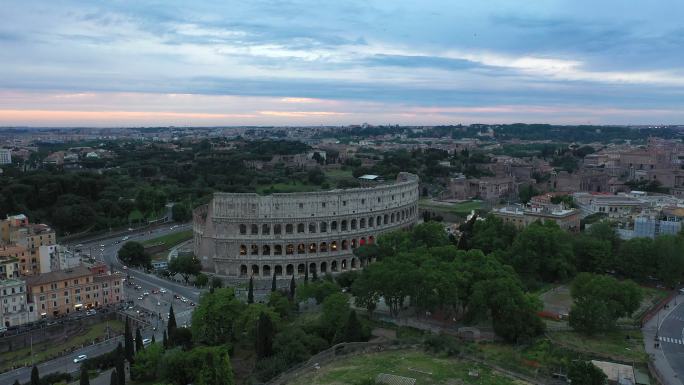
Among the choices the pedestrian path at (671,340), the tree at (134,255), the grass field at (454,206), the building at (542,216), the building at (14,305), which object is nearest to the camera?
the pedestrian path at (671,340)

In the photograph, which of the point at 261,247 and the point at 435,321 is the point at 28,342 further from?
the point at 435,321

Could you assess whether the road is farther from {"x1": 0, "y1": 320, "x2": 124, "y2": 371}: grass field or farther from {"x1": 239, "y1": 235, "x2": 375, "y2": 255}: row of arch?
{"x1": 239, "y1": 235, "x2": 375, "y2": 255}: row of arch

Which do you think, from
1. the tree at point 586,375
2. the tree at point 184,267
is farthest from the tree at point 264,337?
the tree at point 184,267

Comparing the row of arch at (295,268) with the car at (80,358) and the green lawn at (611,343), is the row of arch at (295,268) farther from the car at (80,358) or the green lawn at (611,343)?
the green lawn at (611,343)

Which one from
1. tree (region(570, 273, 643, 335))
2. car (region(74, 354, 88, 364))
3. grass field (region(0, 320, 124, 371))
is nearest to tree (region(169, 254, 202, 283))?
grass field (region(0, 320, 124, 371))

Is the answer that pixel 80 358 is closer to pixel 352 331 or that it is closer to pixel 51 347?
pixel 51 347

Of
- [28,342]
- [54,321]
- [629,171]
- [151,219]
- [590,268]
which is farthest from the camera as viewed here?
[629,171]

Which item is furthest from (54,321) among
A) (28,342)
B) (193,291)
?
(193,291)
